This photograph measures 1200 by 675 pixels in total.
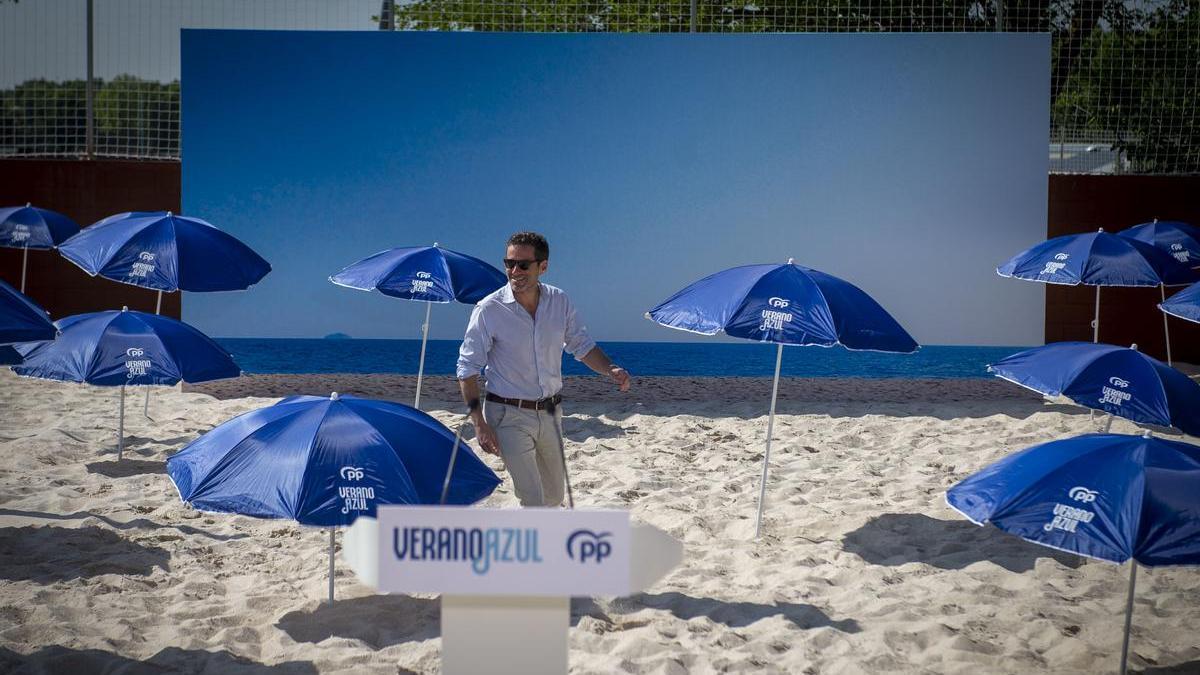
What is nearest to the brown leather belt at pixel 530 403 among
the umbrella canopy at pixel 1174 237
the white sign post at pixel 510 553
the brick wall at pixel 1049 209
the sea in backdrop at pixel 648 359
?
the white sign post at pixel 510 553

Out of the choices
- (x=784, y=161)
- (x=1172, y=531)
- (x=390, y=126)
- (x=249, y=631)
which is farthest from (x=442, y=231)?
(x=1172, y=531)

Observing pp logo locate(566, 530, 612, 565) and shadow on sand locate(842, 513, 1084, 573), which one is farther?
shadow on sand locate(842, 513, 1084, 573)

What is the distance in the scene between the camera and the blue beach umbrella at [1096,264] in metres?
9.44

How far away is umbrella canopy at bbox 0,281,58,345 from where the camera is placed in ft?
16.4

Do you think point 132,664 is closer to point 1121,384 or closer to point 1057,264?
point 1121,384

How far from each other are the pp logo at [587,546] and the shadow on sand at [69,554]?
3636 mm

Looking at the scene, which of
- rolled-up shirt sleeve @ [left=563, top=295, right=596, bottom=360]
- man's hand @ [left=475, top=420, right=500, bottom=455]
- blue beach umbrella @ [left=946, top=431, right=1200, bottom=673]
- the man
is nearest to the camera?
blue beach umbrella @ [left=946, top=431, right=1200, bottom=673]

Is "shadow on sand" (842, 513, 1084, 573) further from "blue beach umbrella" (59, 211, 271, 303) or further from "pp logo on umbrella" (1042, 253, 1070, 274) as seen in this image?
"blue beach umbrella" (59, 211, 271, 303)

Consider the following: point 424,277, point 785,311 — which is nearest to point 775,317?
point 785,311

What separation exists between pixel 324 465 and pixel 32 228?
351 inches

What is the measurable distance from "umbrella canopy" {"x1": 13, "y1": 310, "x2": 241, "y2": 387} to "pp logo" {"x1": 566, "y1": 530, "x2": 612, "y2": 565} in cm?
477

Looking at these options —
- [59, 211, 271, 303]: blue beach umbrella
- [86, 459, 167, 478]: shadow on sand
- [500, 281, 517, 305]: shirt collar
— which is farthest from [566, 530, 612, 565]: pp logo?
[59, 211, 271, 303]: blue beach umbrella

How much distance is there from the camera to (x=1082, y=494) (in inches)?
153

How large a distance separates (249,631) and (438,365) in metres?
7.64
